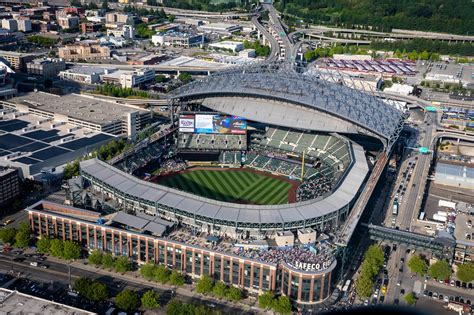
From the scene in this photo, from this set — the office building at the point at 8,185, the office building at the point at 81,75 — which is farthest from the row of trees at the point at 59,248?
the office building at the point at 81,75

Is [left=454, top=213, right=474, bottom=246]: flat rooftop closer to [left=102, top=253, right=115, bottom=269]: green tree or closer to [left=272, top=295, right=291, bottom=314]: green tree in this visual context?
[left=272, top=295, right=291, bottom=314]: green tree

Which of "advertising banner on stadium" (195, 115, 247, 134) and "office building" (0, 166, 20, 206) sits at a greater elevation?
"advertising banner on stadium" (195, 115, 247, 134)

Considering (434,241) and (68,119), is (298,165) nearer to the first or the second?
(434,241)

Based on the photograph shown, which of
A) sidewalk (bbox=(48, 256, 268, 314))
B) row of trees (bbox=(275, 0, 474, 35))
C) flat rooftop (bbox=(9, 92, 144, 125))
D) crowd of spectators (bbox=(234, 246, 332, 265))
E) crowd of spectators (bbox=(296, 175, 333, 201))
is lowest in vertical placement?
sidewalk (bbox=(48, 256, 268, 314))

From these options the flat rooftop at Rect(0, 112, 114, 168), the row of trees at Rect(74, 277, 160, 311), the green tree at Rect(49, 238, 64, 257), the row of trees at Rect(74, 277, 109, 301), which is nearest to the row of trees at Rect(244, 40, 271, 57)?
the flat rooftop at Rect(0, 112, 114, 168)

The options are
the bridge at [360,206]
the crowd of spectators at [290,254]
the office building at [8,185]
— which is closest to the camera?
the crowd of spectators at [290,254]

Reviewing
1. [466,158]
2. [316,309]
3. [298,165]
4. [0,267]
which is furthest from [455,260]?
[0,267]

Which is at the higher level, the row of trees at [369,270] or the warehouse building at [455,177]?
the warehouse building at [455,177]

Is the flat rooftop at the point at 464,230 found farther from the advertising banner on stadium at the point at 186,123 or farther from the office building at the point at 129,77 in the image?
the office building at the point at 129,77
